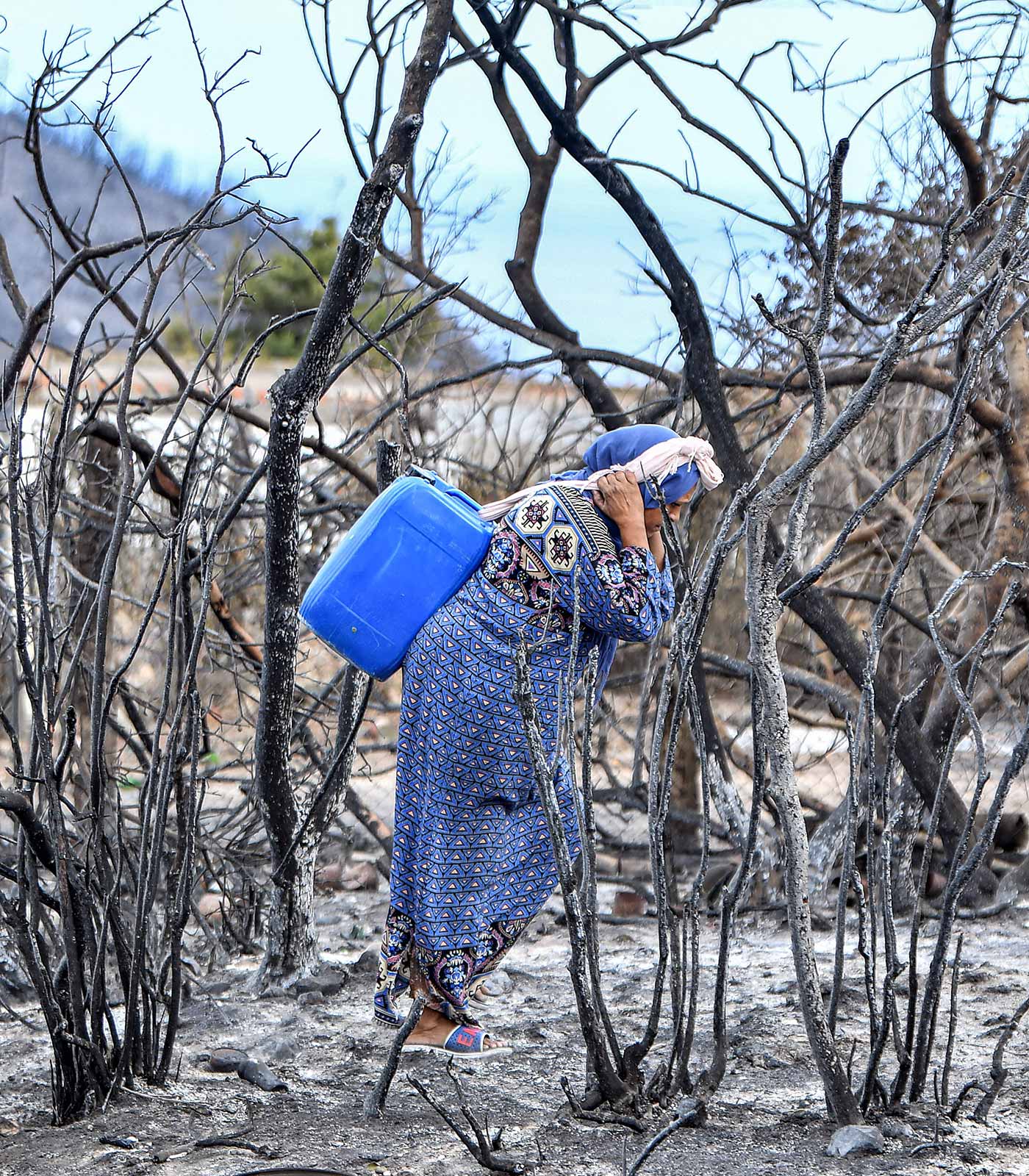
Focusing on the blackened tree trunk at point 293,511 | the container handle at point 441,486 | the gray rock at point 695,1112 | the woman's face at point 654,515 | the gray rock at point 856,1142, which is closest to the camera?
the gray rock at point 856,1142

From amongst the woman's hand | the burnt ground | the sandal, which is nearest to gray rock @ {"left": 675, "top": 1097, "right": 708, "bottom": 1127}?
the burnt ground

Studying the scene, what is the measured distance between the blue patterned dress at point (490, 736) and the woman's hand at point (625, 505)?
3 cm

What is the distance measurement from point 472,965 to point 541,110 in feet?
8.24

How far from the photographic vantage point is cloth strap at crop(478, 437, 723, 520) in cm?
270

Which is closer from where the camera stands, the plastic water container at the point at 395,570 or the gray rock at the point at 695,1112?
the gray rock at the point at 695,1112

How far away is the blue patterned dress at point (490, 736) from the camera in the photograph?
2.70 m

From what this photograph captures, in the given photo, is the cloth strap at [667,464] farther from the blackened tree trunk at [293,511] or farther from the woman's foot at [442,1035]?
the woman's foot at [442,1035]

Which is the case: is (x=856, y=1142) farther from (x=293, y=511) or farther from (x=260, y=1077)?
(x=293, y=511)

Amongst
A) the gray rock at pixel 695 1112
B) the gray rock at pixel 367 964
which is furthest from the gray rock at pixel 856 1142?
the gray rock at pixel 367 964

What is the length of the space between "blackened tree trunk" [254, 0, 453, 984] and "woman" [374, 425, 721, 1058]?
1.09 ft

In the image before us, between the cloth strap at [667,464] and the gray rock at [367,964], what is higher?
the cloth strap at [667,464]

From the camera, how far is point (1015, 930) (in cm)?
394

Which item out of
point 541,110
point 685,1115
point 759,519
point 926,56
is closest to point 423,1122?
point 685,1115

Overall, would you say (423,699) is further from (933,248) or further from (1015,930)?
(933,248)
